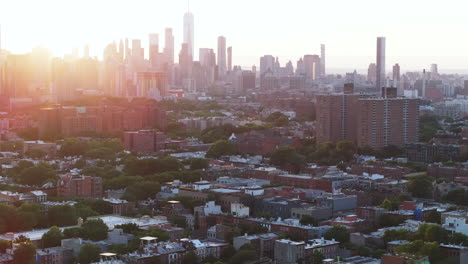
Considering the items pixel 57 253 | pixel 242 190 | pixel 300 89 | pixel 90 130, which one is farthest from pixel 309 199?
pixel 300 89

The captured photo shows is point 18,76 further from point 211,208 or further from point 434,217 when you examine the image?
point 434,217

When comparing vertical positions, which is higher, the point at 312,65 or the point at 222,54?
the point at 222,54

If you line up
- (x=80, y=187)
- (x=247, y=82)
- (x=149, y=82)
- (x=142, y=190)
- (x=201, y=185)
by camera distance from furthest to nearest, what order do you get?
(x=247, y=82) < (x=149, y=82) < (x=201, y=185) < (x=80, y=187) < (x=142, y=190)

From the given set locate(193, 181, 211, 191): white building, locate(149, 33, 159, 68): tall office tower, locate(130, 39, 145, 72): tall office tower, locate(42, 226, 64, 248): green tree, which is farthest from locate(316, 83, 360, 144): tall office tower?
locate(149, 33, 159, 68): tall office tower

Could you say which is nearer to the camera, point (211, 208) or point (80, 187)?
point (211, 208)

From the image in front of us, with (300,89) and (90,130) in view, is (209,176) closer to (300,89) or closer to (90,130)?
(90,130)

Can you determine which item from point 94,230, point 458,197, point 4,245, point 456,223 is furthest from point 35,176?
point 456,223
